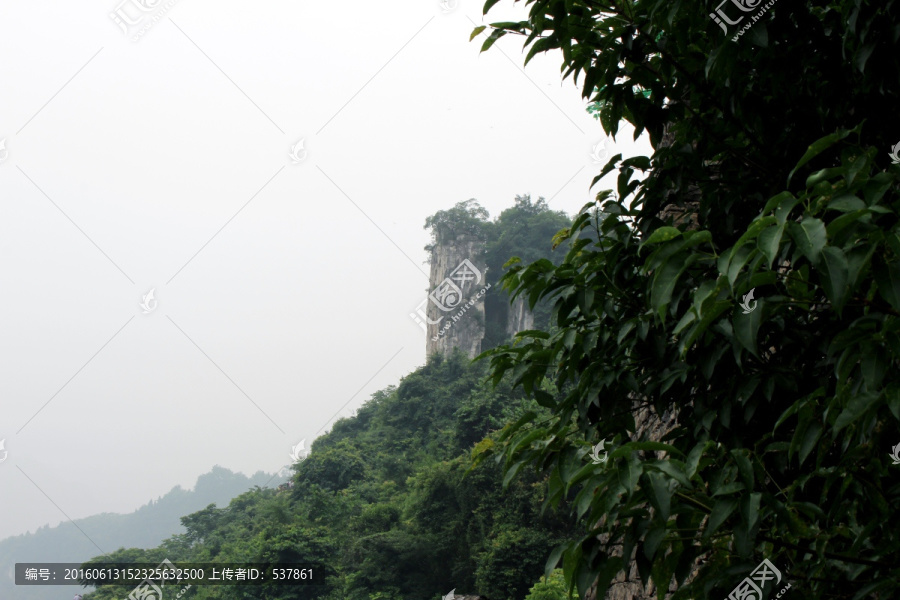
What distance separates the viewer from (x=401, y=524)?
52.7 ft

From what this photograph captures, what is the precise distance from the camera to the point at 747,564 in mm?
858

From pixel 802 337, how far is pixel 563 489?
1.52 feet

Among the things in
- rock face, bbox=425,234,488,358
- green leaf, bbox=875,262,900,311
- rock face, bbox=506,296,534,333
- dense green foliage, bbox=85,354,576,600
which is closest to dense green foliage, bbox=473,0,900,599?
green leaf, bbox=875,262,900,311

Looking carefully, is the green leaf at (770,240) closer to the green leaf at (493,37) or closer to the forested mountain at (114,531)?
the green leaf at (493,37)

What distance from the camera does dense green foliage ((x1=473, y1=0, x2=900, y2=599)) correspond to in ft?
2.46

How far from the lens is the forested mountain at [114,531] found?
50.9 m

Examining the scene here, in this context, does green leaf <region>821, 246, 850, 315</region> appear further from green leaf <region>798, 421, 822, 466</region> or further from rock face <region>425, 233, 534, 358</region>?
rock face <region>425, 233, 534, 358</region>

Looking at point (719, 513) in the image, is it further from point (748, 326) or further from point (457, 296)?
point (457, 296)

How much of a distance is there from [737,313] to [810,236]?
5.7 inches

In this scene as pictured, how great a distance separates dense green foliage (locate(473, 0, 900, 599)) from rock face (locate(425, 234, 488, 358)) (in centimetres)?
2863

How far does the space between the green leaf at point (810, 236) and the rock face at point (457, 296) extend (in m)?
29.2

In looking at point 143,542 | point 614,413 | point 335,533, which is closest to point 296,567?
point 335,533

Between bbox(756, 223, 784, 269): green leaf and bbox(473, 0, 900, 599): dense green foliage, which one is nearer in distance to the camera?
bbox(756, 223, 784, 269): green leaf

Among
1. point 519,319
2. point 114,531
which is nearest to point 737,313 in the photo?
point 519,319
